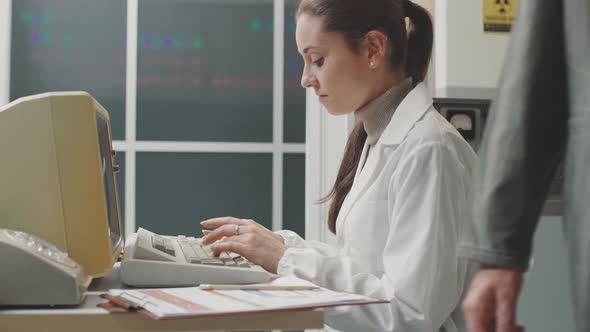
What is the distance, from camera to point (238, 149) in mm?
3381

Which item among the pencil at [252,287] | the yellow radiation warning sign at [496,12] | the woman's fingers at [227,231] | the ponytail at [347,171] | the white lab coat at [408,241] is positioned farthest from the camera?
the yellow radiation warning sign at [496,12]

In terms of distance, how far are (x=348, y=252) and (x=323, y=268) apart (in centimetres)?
21

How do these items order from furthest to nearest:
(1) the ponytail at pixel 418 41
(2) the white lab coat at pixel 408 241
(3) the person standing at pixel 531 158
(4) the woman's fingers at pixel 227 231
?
1. (1) the ponytail at pixel 418 41
2. (4) the woman's fingers at pixel 227 231
3. (2) the white lab coat at pixel 408 241
4. (3) the person standing at pixel 531 158

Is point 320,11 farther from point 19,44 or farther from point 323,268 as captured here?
point 19,44

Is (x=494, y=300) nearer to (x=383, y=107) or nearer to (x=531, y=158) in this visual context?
(x=531, y=158)

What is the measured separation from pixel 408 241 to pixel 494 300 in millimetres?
623

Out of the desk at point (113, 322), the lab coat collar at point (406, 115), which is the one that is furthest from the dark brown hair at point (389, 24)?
the desk at point (113, 322)

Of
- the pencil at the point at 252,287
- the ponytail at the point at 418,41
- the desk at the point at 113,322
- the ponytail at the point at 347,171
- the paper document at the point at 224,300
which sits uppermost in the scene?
the ponytail at the point at 418,41

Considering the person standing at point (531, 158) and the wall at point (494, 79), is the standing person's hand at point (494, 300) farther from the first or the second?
the wall at point (494, 79)

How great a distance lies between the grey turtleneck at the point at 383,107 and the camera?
1.59 metres

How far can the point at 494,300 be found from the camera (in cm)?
63

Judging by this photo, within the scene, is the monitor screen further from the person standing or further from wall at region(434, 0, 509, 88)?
wall at region(434, 0, 509, 88)

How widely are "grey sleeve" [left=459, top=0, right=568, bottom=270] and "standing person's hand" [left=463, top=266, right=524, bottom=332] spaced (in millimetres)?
12

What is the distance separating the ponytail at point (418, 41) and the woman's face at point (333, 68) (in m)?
0.14
